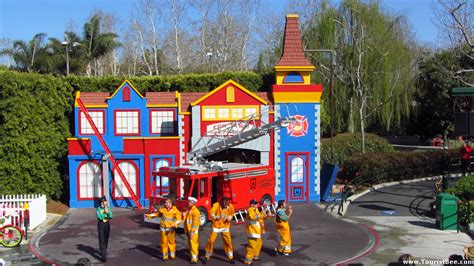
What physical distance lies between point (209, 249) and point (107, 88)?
15157 millimetres

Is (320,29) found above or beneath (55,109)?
above

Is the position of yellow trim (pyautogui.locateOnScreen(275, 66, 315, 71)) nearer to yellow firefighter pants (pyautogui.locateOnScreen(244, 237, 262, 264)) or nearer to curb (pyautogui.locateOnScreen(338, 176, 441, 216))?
curb (pyautogui.locateOnScreen(338, 176, 441, 216))

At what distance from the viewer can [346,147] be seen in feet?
104

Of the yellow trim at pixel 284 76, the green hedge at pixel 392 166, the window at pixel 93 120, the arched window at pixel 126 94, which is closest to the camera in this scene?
the yellow trim at pixel 284 76

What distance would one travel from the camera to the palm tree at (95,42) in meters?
45.2

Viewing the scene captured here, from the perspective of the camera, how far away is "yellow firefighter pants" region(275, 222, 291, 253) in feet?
43.2

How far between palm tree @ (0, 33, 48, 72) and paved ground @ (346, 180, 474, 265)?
35116 mm

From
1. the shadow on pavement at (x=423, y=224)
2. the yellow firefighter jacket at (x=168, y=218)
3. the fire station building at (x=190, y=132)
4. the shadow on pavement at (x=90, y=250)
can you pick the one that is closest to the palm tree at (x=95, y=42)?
the fire station building at (x=190, y=132)

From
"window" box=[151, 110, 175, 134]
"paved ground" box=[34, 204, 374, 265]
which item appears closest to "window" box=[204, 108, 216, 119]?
"window" box=[151, 110, 175, 134]

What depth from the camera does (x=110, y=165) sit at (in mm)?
21828

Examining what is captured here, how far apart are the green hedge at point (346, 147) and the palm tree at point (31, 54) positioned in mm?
28906

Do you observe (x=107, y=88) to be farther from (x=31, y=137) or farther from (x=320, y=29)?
(x=320, y=29)

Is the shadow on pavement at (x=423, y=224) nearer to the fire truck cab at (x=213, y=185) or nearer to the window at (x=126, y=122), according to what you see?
the fire truck cab at (x=213, y=185)

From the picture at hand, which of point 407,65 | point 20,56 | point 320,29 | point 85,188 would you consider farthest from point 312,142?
point 20,56
